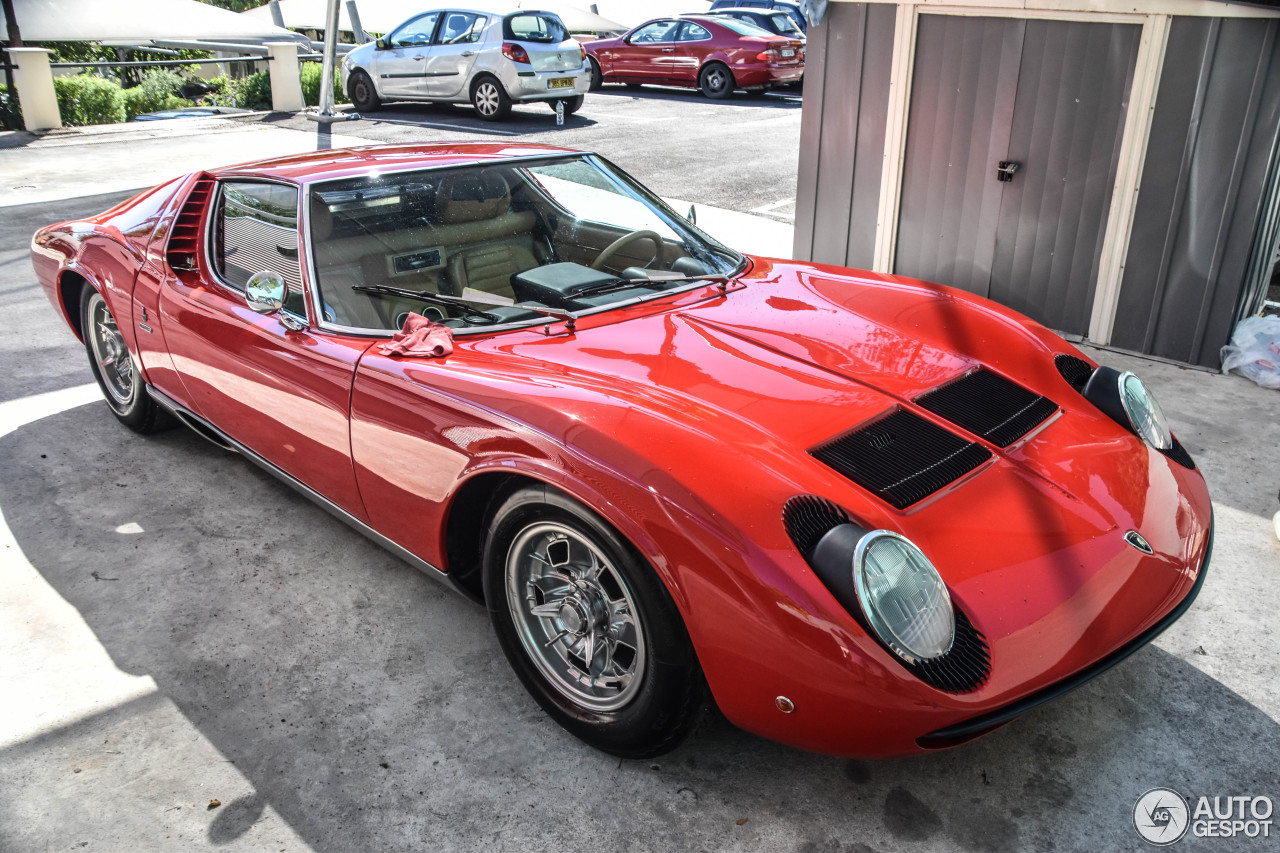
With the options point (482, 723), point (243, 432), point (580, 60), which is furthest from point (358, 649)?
point (580, 60)

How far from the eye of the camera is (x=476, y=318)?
3.11m

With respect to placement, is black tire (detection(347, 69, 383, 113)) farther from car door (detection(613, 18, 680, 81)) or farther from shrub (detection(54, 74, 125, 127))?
car door (detection(613, 18, 680, 81))

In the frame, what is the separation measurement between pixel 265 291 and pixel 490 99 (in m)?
11.9

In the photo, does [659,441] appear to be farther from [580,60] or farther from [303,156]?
[580,60]

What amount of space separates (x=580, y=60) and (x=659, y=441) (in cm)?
1334

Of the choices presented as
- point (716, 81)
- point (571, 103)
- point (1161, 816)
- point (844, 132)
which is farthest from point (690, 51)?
point (1161, 816)

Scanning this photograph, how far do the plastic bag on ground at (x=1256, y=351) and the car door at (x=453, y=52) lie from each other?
451 inches

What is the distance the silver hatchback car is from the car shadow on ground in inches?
461

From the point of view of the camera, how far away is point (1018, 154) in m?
5.93

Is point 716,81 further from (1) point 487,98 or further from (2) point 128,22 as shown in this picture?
(2) point 128,22

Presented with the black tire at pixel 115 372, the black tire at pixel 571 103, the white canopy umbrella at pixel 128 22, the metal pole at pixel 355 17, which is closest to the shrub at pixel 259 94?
the white canopy umbrella at pixel 128 22

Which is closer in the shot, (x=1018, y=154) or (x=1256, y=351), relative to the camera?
(x=1256, y=351)

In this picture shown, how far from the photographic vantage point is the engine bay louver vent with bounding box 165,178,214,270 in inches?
151

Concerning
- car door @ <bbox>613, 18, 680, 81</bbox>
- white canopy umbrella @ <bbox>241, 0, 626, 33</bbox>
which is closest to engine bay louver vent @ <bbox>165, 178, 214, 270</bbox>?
car door @ <bbox>613, 18, 680, 81</bbox>
